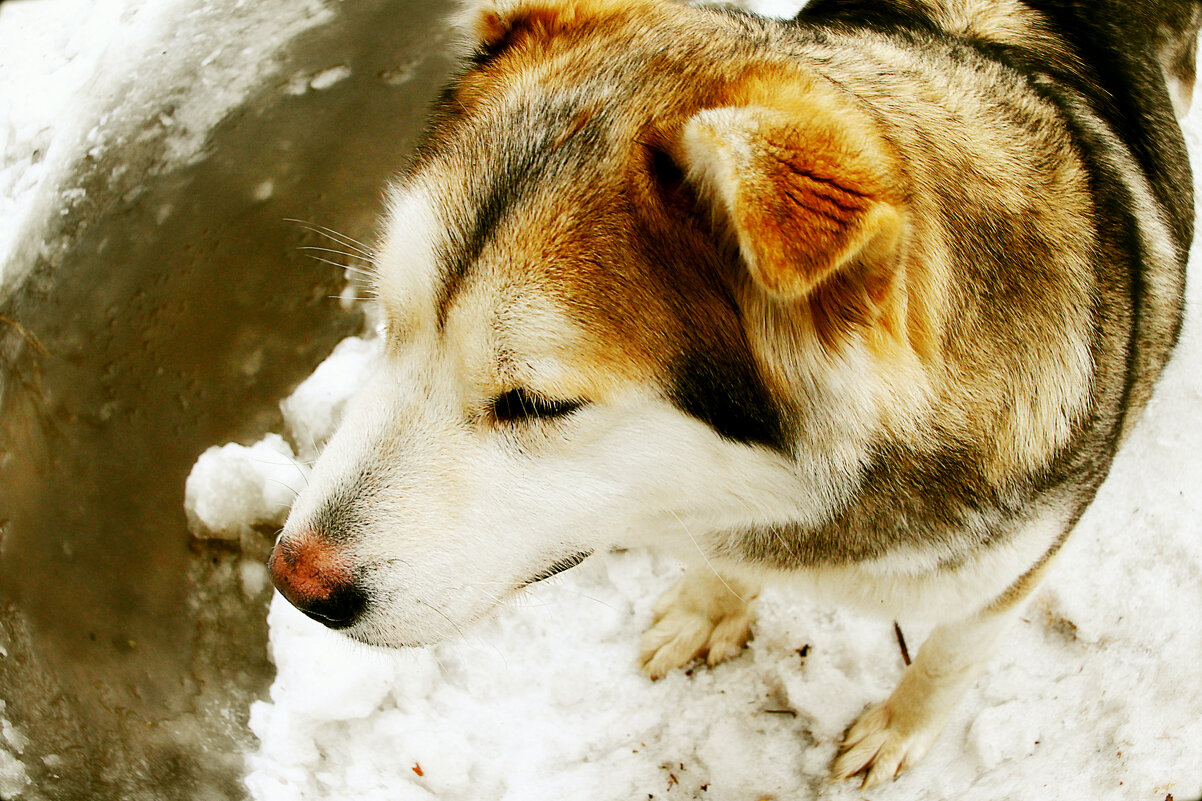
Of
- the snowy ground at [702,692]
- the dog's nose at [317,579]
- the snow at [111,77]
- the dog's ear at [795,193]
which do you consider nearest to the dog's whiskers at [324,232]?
the snowy ground at [702,692]

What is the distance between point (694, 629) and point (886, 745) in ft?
2.36

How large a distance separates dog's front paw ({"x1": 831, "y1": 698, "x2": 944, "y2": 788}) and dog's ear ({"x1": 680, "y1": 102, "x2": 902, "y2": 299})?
2.01m

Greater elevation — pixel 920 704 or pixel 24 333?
pixel 24 333

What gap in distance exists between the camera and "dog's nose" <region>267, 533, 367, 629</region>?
1.57 meters

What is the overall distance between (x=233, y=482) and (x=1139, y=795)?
3234mm

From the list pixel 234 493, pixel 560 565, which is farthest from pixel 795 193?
pixel 234 493

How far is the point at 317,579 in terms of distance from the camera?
5.19 ft

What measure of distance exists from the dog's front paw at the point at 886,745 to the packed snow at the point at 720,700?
8cm

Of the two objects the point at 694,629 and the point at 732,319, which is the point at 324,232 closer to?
the point at 694,629

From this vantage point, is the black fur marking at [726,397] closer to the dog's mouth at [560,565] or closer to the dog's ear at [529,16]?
the dog's mouth at [560,565]

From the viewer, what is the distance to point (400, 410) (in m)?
1.58

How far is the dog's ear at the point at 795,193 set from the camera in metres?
1.12

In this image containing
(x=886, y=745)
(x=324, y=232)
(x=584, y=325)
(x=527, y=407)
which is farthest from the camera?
(x=324, y=232)

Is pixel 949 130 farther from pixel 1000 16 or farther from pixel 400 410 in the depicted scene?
pixel 400 410
